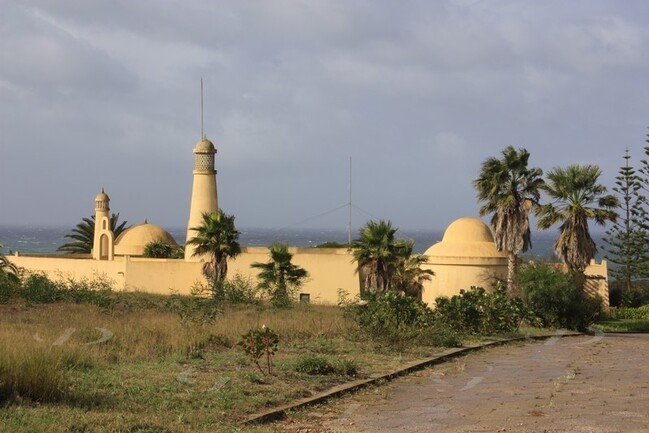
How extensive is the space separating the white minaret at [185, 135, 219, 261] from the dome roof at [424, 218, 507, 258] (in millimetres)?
11941

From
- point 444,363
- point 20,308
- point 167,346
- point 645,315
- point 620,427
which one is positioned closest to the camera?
point 620,427

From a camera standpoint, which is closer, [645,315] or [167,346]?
[167,346]

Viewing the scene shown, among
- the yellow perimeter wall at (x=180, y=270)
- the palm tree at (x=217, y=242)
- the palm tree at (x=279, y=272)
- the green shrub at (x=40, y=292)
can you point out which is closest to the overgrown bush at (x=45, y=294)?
the green shrub at (x=40, y=292)

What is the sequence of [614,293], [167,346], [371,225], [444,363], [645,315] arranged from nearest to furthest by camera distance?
[167,346] → [444,363] → [371,225] → [645,315] → [614,293]

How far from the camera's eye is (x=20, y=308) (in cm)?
2153

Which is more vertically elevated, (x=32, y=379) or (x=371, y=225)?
(x=371, y=225)

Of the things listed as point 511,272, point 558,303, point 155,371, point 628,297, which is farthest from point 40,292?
Result: point 628,297

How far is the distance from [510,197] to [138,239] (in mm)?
23433

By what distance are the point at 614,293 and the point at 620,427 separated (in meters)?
37.1

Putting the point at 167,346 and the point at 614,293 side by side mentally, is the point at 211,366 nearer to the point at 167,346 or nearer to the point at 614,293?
the point at 167,346

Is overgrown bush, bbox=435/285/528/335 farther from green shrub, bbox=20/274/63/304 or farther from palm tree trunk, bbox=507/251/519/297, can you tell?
palm tree trunk, bbox=507/251/519/297

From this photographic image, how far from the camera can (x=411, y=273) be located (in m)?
35.5

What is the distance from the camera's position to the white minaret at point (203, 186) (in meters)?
42.6

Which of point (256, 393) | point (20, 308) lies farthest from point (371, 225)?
point (256, 393)
